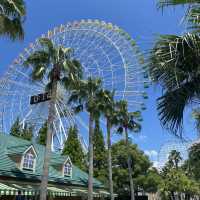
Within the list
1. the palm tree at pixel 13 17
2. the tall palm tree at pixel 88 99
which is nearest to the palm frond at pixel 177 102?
the palm tree at pixel 13 17

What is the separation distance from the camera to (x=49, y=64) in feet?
71.3

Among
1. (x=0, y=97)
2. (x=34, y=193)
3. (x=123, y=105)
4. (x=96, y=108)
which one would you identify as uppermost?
(x=0, y=97)

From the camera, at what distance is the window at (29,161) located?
80.0 feet

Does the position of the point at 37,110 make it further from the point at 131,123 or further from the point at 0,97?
the point at 131,123

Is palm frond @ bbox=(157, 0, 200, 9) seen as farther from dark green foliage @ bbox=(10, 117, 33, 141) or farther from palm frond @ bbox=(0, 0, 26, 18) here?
dark green foliage @ bbox=(10, 117, 33, 141)

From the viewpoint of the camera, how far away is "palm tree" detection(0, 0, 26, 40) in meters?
12.8

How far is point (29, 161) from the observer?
24812 mm

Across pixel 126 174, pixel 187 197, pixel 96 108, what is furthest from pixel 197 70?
pixel 187 197

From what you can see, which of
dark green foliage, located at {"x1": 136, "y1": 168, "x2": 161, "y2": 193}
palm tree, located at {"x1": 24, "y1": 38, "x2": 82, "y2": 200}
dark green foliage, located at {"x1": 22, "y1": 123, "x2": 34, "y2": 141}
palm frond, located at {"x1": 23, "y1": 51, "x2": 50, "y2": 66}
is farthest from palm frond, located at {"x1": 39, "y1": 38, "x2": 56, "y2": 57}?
dark green foliage, located at {"x1": 136, "y1": 168, "x2": 161, "y2": 193}

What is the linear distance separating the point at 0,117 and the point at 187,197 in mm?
55382

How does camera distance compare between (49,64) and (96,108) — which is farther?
(96,108)

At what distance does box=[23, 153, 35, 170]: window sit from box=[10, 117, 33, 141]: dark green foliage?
15.8 metres

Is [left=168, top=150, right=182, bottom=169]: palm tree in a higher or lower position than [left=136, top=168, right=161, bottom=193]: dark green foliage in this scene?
higher

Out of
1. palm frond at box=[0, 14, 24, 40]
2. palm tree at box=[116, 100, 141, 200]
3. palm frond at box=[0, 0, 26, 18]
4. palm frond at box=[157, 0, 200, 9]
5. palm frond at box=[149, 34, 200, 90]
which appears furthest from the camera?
palm tree at box=[116, 100, 141, 200]
